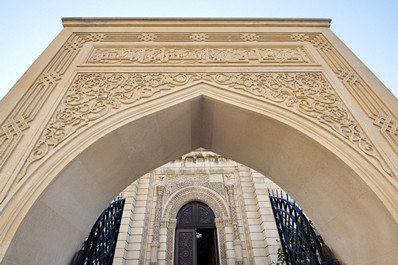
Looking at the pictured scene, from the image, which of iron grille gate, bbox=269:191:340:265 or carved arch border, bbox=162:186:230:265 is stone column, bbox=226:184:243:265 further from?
iron grille gate, bbox=269:191:340:265

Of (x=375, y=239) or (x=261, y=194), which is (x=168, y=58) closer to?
(x=375, y=239)

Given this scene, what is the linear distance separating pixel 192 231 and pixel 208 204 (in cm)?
75

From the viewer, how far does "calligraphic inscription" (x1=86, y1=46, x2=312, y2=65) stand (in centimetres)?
198

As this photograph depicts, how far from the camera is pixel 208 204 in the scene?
5414mm

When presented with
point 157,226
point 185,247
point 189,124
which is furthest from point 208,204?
point 189,124

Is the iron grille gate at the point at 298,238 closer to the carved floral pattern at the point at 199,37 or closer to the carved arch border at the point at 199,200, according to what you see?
the carved floral pattern at the point at 199,37

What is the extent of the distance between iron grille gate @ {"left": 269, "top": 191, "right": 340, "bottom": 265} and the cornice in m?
1.93

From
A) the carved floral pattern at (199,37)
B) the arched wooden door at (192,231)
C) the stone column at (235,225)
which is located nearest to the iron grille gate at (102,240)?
the carved floral pattern at (199,37)

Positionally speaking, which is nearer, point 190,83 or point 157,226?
point 190,83

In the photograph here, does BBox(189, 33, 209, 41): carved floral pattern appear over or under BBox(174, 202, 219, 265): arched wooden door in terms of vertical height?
over

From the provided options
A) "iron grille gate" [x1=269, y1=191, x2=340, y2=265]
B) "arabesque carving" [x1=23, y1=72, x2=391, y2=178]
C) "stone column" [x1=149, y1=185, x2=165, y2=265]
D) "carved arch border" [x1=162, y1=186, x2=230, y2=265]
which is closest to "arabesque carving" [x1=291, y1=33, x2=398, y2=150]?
"arabesque carving" [x1=23, y1=72, x2=391, y2=178]

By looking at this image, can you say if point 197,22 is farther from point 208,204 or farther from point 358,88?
point 208,204

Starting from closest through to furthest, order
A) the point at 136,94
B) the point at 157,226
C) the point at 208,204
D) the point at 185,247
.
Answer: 1. the point at 136,94
2. the point at 185,247
3. the point at 157,226
4. the point at 208,204

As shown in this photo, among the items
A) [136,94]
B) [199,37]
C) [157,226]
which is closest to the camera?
[136,94]
